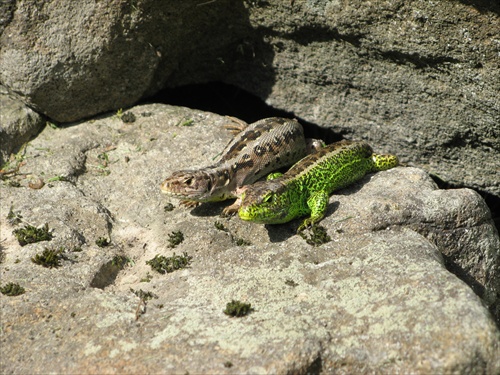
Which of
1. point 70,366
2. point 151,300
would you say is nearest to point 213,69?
point 151,300

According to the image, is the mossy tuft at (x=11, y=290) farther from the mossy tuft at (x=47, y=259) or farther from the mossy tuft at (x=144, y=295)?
the mossy tuft at (x=144, y=295)

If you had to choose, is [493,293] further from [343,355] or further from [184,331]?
[184,331]

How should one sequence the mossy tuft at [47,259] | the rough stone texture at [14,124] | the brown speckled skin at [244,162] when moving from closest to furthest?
the mossy tuft at [47,259], the brown speckled skin at [244,162], the rough stone texture at [14,124]

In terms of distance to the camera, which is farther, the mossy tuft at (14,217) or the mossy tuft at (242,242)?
the mossy tuft at (14,217)

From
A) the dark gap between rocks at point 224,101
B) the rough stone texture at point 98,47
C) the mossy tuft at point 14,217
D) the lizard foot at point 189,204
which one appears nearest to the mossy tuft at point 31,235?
the mossy tuft at point 14,217

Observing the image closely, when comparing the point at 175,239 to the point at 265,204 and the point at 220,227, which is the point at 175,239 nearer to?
the point at 220,227

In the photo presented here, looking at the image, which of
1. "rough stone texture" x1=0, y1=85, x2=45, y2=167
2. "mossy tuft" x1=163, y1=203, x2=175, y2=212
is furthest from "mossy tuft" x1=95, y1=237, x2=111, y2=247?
"rough stone texture" x1=0, y1=85, x2=45, y2=167

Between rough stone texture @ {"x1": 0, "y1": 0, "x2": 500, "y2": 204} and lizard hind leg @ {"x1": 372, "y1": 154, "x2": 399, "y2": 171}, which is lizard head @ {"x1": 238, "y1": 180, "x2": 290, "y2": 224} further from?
rough stone texture @ {"x1": 0, "y1": 0, "x2": 500, "y2": 204}
